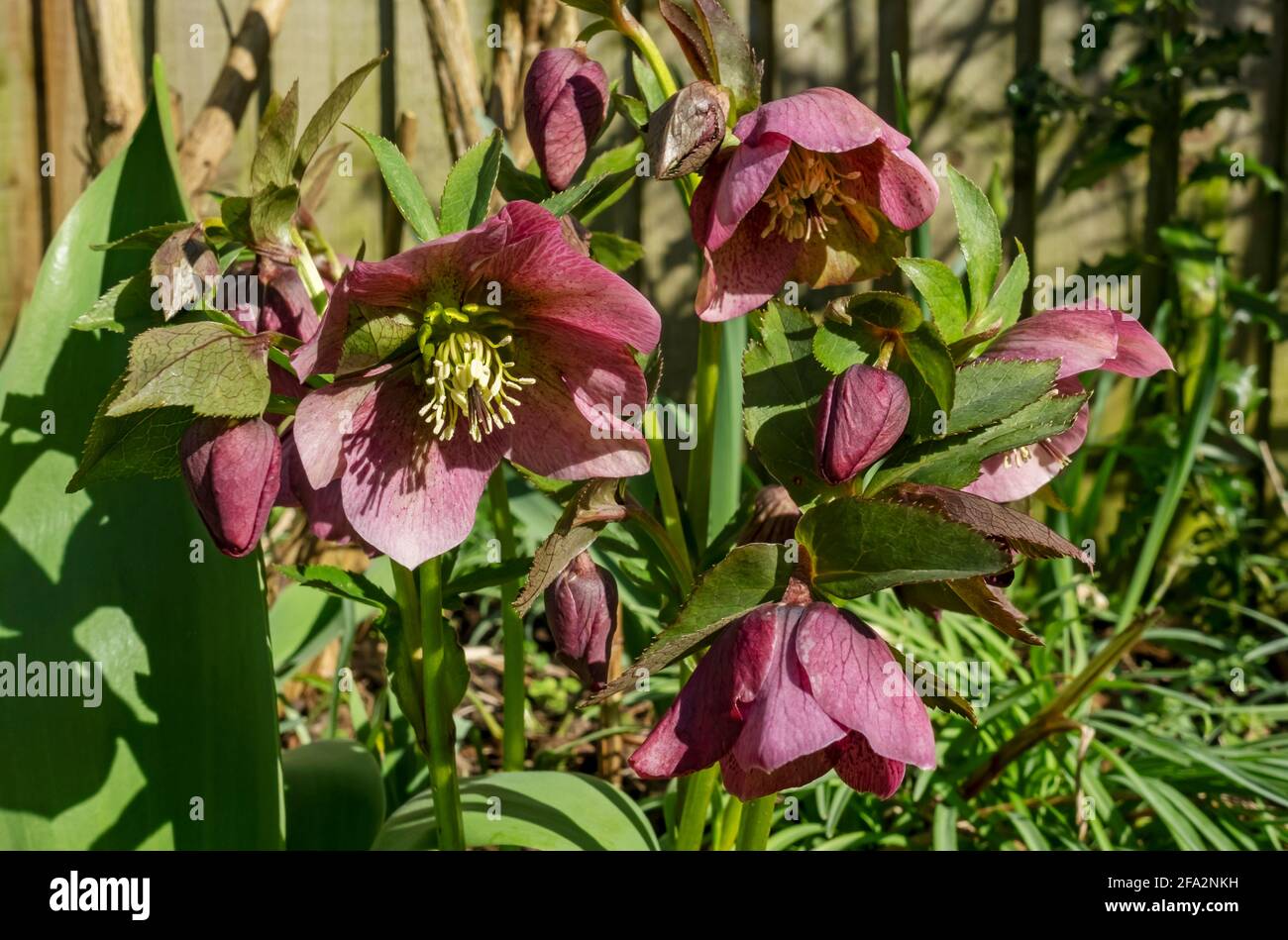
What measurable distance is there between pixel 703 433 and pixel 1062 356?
23 centimetres

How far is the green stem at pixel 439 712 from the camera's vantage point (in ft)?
2.04

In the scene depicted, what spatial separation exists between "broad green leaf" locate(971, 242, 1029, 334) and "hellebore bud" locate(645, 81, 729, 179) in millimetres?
175

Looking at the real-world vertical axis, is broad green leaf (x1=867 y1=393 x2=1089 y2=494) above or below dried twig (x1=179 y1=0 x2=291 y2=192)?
below

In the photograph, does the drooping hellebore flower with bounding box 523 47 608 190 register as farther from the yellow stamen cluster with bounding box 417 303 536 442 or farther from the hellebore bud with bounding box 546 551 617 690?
the hellebore bud with bounding box 546 551 617 690

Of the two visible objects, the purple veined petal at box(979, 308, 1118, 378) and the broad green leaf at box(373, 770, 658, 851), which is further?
the broad green leaf at box(373, 770, 658, 851)

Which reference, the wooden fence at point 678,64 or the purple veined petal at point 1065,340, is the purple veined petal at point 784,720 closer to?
the purple veined petal at point 1065,340

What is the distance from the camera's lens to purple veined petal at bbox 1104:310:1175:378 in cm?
60

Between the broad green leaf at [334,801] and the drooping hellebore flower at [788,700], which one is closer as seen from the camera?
the drooping hellebore flower at [788,700]

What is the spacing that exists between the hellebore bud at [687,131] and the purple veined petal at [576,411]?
94 mm

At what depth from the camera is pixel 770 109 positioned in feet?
1.86

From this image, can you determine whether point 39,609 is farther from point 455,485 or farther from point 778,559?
point 778,559

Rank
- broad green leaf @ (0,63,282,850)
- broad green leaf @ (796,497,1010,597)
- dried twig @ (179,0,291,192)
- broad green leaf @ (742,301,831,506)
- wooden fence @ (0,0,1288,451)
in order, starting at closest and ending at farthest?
1. broad green leaf @ (796,497,1010,597)
2. broad green leaf @ (742,301,831,506)
3. broad green leaf @ (0,63,282,850)
4. dried twig @ (179,0,291,192)
5. wooden fence @ (0,0,1288,451)

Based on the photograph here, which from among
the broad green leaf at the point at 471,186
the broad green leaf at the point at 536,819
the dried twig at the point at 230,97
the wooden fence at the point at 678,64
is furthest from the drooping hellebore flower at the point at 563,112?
the wooden fence at the point at 678,64

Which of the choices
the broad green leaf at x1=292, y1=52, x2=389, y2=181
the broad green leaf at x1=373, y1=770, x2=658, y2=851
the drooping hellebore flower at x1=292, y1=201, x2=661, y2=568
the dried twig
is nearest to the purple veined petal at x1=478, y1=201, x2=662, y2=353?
the drooping hellebore flower at x1=292, y1=201, x2=661, y2=568
